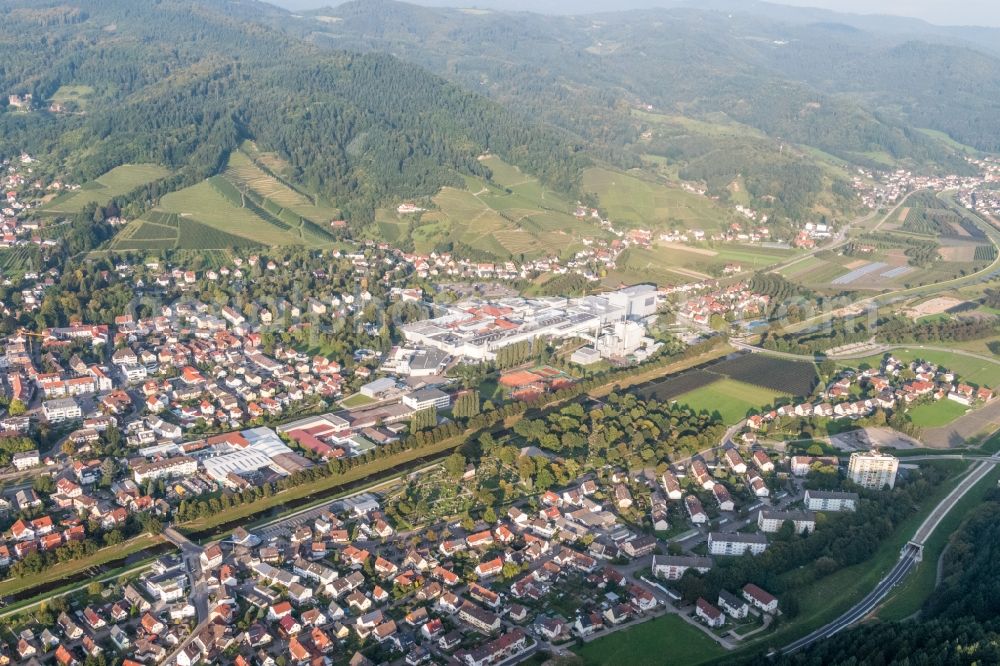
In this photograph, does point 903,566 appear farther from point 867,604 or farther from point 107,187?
point 107,187

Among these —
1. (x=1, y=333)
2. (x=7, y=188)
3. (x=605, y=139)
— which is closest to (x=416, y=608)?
(x=1, y=333)

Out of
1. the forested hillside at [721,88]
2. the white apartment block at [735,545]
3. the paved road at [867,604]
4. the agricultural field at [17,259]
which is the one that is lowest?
the agricultural field at [17,259]

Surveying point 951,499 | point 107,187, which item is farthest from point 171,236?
point 951,499

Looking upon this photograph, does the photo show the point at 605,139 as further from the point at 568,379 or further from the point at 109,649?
the point at 109,649

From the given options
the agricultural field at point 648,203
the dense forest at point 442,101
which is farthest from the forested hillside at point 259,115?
the agricultural field at point 648,203

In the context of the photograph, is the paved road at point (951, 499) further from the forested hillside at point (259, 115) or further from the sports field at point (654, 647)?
the forested hillside at point (259, 115)

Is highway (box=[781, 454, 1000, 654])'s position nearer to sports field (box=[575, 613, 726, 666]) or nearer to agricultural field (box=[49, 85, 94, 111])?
sports field (box=[575, 613, 726, 666])
